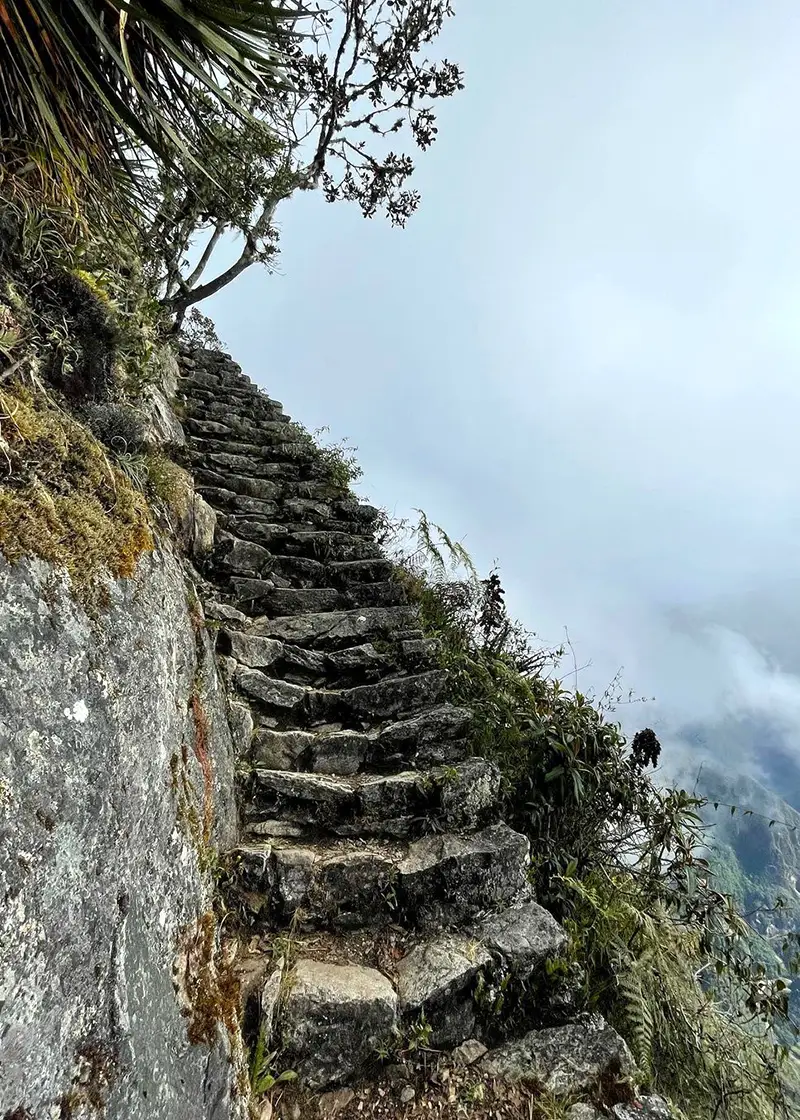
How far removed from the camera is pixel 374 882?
2914 millimetres

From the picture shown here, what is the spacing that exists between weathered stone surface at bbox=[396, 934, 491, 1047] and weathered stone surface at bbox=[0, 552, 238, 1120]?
0.87m

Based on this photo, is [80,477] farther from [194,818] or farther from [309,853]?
[309,853]

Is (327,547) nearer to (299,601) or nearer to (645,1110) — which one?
(299,601)

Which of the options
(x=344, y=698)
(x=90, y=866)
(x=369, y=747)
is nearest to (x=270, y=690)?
(x=344, y=698)

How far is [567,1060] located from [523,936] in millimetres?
491

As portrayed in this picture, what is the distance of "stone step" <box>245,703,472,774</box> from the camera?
11.5 ft

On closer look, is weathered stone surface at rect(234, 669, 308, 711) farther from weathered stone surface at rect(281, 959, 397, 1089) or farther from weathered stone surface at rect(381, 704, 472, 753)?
weathered stone surface at rect(281, 959, 397, 1089)

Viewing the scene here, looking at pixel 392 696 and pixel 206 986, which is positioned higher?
pixel 392 696

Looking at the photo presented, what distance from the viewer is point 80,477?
207 centimetres

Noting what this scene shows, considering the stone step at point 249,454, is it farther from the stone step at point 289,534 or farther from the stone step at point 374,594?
the stone step at point 374,594

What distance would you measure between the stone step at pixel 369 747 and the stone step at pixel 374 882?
21.0 inches

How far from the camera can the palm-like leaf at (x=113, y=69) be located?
7.00 feet

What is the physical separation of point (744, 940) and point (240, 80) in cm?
595

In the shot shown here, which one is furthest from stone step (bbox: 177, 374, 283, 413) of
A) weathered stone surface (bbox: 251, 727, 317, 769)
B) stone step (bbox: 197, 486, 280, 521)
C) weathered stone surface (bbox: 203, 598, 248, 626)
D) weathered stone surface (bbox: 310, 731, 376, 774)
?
weathered stone surface (bbox: 310, 731, 376, 774)
